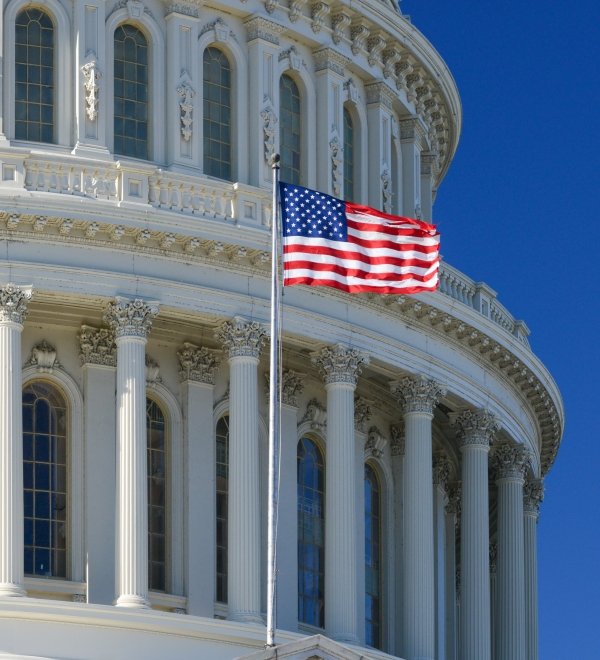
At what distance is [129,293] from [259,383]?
468cm

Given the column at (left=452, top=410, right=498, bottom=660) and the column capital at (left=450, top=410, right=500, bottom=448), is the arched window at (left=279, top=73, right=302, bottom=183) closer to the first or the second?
the column capital at (left=450, top=410, right=500, bottom=448)

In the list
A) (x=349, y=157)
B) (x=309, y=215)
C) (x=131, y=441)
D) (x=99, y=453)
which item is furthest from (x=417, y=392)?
(x=309, y=215)

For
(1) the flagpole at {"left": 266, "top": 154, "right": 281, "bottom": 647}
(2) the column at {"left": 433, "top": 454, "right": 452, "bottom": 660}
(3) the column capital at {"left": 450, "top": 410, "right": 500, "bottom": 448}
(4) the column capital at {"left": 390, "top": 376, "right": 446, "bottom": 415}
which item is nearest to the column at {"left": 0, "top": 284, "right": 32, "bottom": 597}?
(1) the flagpole at {"left": 266, "top": 154, "right": 281, "bottom": 647}

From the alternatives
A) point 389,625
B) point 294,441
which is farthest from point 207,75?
point 389,625

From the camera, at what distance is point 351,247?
61906 millimetres

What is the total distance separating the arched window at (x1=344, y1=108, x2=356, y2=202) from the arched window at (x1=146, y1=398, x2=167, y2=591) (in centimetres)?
772

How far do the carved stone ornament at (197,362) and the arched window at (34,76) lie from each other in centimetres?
502

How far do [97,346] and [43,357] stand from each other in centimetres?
108

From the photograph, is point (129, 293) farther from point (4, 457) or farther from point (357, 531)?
point (357, 531)

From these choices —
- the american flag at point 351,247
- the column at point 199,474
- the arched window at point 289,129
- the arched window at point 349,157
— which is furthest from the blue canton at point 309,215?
the arched window at point 349,157

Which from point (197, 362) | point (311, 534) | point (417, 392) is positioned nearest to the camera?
point (197, 362)

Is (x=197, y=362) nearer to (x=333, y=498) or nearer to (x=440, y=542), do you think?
(x=333, y=498)

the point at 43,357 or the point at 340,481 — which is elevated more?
the point at 43,357

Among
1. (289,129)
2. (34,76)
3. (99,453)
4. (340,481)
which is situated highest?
(34,76)
